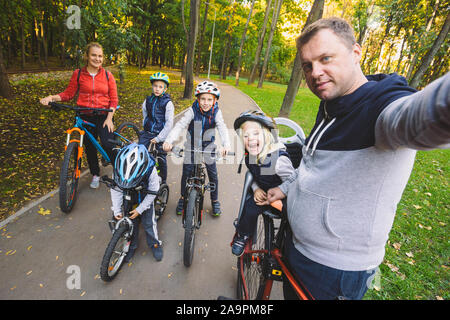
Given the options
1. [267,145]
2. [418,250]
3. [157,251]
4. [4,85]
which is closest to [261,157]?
[267,145]

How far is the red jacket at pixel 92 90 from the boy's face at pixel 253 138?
10.5 feet

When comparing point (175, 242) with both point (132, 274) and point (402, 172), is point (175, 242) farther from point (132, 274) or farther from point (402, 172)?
point (402, 172)

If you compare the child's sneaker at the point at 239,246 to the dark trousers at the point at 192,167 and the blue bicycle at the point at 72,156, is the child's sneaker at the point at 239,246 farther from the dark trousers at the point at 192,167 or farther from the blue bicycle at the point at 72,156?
the blue bicycle at the point at 72,156

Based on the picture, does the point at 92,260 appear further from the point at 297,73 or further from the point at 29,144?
the point at 297,73

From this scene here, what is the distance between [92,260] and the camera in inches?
113

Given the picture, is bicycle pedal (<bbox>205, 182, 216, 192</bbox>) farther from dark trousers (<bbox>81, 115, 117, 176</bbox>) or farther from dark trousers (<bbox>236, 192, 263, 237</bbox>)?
dark trousers (<bbox>81, 115, 117, 176</bbox>)

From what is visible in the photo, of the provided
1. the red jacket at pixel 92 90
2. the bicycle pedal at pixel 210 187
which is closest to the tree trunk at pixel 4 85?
the red jacket at pixel 92 90

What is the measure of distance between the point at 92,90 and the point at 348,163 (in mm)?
4264

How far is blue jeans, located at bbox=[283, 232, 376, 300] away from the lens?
118 cm

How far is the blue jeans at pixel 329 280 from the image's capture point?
1181 millimetres

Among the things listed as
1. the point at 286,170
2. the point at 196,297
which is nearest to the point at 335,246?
the point at 286,170

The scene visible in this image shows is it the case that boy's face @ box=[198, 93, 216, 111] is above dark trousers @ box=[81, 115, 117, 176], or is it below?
above

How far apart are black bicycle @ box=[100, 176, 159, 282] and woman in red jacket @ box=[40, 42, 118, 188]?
180cm

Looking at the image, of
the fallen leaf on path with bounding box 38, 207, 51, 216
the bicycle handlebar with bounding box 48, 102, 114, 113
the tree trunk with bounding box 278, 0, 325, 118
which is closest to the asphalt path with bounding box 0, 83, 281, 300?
the fallen leaf on path with bounding box 38, 207, 51, 216
